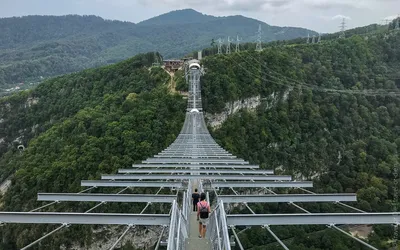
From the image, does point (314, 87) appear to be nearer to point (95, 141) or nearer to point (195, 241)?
point (95, 141)

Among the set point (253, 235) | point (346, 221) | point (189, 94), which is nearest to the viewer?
point (346, 221)

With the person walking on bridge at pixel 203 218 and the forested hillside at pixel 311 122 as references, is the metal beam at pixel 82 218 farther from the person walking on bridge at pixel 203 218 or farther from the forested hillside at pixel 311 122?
the forested hillside at pixel 311 122

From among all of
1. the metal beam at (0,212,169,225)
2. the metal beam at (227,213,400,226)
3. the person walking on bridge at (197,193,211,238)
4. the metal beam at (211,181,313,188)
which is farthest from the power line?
the metal beam at (0,212,169,225)

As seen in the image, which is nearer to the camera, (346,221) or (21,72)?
(346,221)

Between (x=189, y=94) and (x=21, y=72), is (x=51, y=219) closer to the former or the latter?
(x=189, y=94)

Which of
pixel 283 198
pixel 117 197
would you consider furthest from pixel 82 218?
pixel 283 198

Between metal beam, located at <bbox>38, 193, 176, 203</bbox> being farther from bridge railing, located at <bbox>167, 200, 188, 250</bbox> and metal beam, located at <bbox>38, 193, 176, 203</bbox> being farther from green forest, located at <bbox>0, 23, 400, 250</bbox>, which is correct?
green forest, located at <bbox>0, 23, 400, 250</bbox>

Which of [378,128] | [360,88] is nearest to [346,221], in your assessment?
[378,128]
